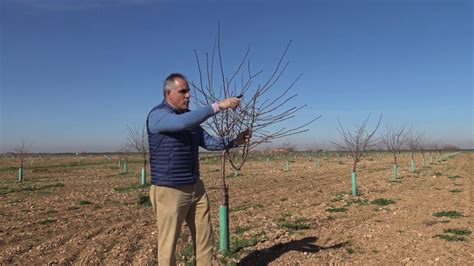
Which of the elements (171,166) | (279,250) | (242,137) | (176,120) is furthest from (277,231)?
(176,120)

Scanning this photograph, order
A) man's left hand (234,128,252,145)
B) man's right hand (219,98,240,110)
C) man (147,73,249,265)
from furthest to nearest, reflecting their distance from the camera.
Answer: man's left hand (234,128,252,145), man (147,73,249,265), man's right hand (219,98,240,110)

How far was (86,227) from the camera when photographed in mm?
8930

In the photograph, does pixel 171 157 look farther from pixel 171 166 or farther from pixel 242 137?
pixel 242 137

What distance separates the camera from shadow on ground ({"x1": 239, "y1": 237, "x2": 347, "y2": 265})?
5.44 meters

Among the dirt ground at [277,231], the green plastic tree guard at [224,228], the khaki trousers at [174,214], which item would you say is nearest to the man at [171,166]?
the khaki trousers at [174,214]

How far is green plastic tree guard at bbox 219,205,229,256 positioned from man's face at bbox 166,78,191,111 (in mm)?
2457

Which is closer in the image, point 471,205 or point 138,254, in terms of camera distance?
point 138,254

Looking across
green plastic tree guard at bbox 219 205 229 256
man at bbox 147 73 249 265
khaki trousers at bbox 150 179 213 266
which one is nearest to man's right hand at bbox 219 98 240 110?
man at bbox 147 73 249 265

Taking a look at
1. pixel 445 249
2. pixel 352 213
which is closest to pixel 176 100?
pixel 445 249

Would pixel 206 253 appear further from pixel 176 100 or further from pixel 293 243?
pixel 293 243

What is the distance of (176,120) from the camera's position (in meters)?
3.17

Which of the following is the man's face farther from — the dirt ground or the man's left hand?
the dirt ground

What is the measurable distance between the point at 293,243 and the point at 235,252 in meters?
1.08

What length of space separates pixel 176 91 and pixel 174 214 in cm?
108
